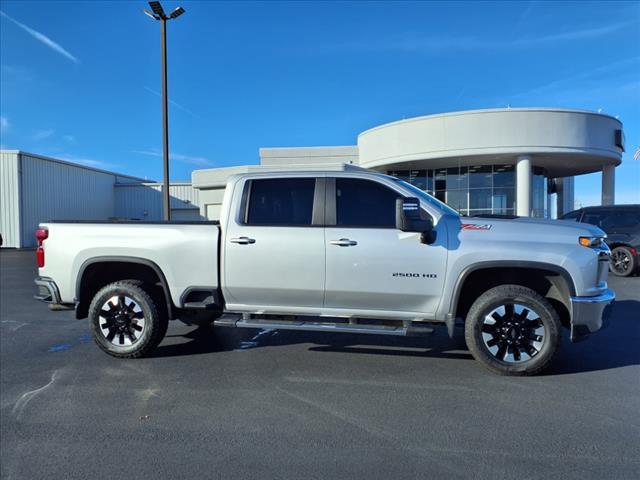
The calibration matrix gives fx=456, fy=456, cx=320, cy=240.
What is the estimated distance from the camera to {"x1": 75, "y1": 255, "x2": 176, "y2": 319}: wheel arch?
514 cm

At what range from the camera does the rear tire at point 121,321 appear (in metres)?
5.19

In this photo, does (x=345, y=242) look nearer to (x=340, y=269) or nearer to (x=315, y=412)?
(x=340, y=269)

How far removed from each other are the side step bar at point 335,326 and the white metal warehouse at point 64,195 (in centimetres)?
2925

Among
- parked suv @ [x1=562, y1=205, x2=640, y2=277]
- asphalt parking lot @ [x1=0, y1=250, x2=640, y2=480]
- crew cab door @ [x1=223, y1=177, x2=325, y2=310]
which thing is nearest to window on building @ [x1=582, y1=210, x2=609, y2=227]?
parked suv @ [x1=562, y1=205, x2=640, y2=277]

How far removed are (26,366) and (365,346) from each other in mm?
3882

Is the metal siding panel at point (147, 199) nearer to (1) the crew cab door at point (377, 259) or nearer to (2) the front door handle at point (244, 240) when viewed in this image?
(2) the front door handle at point (244, 240)

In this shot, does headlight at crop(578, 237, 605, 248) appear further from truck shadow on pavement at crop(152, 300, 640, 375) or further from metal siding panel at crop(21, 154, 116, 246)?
metal siding panel at crop(21, 154, 116, 246)

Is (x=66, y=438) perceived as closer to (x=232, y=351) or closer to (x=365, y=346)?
(x=232, y=351)

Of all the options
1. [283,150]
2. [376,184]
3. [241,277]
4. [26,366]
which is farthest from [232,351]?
[283,150]

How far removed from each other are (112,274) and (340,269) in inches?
113

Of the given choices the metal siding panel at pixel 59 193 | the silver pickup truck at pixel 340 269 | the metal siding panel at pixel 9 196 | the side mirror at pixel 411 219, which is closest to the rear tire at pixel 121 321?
the silver pickup truck at pixel 340 269

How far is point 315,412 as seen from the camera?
3791 millimetres

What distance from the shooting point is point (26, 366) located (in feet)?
16.7

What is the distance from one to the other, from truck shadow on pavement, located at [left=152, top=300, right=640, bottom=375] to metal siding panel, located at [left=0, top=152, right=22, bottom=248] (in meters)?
28.0
